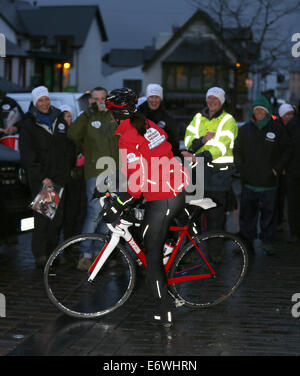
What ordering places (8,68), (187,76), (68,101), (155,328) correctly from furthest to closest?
(187,76)
(8,68)
(68,101)
(155,328)

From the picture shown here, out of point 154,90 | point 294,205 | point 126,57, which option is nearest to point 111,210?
point 154,90

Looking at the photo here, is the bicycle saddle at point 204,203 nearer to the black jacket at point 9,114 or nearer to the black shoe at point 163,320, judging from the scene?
the black shoe at point 163,320

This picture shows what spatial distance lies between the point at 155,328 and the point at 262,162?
4158 mm

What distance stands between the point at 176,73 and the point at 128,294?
59208 millimetres

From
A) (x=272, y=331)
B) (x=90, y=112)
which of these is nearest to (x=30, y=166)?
(x=90, y=112)

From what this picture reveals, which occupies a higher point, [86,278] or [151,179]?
[151,179]

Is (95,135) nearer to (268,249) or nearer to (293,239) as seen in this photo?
(268,249)

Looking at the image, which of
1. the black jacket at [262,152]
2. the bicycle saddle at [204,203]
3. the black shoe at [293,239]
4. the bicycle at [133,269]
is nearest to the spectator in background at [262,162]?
the black jacket at [262,152]

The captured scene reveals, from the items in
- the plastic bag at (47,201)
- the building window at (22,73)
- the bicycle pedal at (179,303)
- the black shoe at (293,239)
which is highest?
the building window at (22,73)

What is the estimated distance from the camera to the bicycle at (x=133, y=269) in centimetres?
649

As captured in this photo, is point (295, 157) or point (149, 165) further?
point (295, 157)

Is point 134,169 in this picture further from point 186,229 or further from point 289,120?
point 289,120

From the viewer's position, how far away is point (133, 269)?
21.3 ft

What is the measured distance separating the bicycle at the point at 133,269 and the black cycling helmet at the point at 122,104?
37.5 inches
